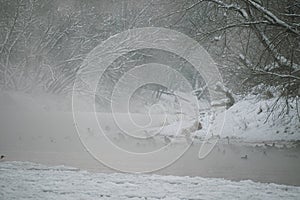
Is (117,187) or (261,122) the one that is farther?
(261,122)

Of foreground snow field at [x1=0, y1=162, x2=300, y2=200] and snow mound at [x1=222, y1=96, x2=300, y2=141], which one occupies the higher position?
snow mound at [x1=222, y1=96, x2=300, y2=141]

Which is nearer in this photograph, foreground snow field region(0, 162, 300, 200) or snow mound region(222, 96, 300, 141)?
foreground snow field region(0, 162, 300, 200)

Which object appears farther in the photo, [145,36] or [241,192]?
[145,36]

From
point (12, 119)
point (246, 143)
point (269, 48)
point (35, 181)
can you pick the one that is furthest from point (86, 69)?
point (35, 181)

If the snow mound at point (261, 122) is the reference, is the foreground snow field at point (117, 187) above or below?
below

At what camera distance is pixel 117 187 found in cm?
680

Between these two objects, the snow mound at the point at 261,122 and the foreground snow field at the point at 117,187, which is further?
the snow mound at the point at 261,122

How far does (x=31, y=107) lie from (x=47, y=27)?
24.2 feet

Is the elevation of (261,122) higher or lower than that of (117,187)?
higher

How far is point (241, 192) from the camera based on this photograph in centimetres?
661

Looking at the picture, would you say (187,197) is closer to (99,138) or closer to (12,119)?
(99,138)

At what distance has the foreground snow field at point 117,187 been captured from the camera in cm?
623

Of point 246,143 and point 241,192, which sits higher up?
point 246,143

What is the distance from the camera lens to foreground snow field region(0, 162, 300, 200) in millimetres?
6230
